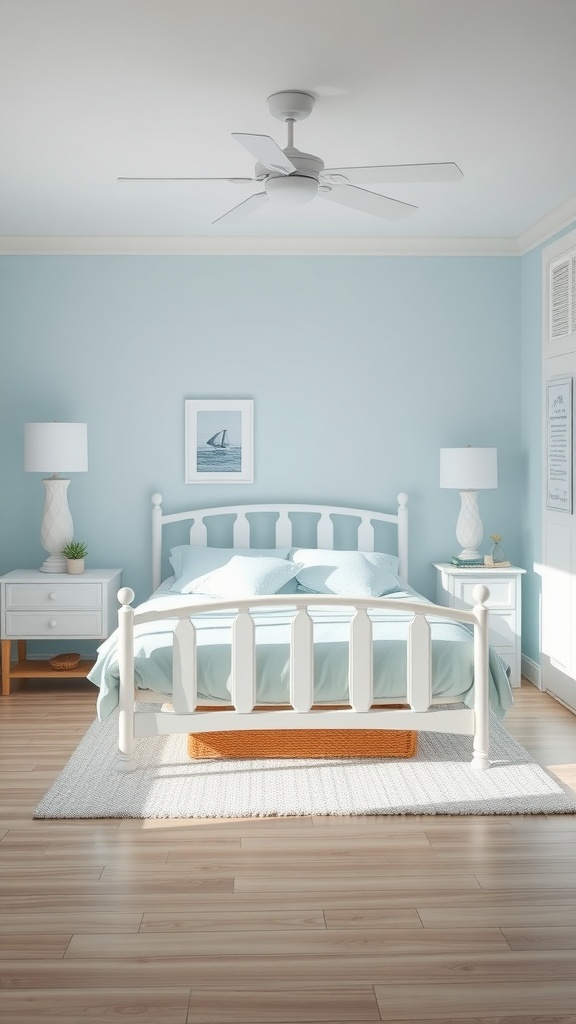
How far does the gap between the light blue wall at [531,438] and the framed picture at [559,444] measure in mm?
215

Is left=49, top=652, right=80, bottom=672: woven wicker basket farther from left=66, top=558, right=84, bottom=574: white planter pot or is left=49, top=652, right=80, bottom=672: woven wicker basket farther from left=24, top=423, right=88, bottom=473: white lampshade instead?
left=24, top=423, right=88, bottom=473: white lampshade

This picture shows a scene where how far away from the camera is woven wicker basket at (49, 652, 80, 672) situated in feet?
17.4

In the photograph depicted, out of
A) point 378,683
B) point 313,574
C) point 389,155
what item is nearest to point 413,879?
point 378,683

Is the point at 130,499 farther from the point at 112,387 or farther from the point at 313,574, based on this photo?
the point at 313,574

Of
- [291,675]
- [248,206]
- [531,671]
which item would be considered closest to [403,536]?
[531,671]

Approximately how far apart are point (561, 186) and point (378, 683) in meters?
2.55

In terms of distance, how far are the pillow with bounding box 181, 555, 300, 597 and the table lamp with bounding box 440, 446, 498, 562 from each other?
3.46 ft

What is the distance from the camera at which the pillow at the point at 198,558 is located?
5.15 m

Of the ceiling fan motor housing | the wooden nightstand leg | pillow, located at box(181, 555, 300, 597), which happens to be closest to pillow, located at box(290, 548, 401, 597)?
pillow, located at box(181, 555, 300, 597)

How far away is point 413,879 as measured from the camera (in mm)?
2855

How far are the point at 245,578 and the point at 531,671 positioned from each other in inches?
73.3

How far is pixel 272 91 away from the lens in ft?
10.7

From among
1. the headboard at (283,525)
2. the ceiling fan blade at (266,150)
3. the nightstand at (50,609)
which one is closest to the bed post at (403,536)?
the headboard at (283,525)

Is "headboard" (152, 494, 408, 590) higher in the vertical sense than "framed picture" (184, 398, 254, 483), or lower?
lower
